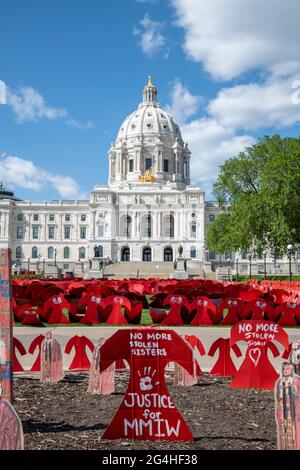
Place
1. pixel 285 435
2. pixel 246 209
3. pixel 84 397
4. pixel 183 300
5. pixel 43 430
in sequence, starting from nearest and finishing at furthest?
1. pixel 285 435
2. pixel 43 430
3. pixel 84 397
4. pixel 183 300
5. pixel 246 209

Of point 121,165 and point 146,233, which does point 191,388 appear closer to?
point 146,233

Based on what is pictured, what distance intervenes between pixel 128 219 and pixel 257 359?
315 feet

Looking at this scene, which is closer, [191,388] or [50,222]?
[191,388]

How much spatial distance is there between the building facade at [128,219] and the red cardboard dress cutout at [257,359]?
85624mm

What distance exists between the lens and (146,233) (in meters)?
104

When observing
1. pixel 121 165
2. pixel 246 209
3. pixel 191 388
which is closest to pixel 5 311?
pixel 191 388

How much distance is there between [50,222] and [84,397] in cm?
10230

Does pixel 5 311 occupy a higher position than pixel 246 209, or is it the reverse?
pixel 246 209

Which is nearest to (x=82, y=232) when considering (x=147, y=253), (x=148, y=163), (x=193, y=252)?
(x=147, y=253)

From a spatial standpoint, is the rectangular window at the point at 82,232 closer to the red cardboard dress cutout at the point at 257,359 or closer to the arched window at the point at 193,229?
the arched window at the point at 193,229

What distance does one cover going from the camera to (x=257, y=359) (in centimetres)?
877

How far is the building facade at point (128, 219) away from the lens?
334 ft

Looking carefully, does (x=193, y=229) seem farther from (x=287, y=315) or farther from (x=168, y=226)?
(x=287, y=315)

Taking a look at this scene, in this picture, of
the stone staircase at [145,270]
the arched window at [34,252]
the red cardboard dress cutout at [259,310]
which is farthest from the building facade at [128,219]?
the red cardboard dress cutout at [259,310]
